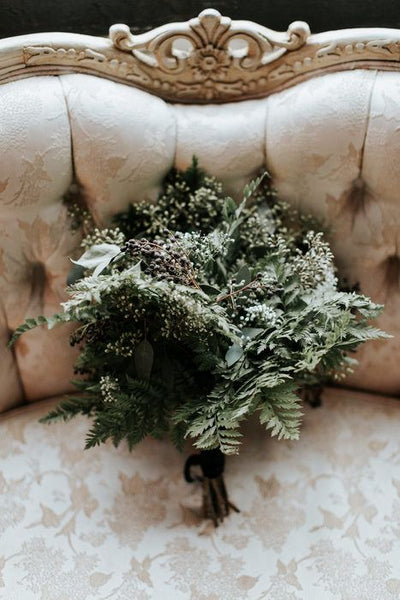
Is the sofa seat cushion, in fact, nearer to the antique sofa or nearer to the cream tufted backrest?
the antique sofa

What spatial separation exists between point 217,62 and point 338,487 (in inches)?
25.7

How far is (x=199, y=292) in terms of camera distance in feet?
2.43

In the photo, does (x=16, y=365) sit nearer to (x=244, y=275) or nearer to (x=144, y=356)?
(x=144, y=356)

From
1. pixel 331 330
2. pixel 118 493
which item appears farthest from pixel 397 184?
pixel 118 493

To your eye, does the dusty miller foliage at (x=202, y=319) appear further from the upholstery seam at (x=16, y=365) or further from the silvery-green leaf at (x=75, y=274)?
the upholstery seam at (x=16, y=365)

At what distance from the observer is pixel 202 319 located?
74 centimetres

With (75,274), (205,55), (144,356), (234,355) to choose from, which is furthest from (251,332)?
(205,55)

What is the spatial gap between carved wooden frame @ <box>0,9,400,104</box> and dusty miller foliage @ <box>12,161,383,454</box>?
0.46 feet

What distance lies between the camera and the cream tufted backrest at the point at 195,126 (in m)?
0.86

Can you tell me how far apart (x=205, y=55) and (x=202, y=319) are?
0.39 m

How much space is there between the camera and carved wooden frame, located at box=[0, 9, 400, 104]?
861 mm

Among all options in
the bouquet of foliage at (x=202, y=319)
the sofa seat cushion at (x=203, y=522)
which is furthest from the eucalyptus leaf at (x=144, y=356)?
the sofa seat cushion at (x=203, y=522)

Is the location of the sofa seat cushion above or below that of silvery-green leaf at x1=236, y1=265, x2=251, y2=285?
below

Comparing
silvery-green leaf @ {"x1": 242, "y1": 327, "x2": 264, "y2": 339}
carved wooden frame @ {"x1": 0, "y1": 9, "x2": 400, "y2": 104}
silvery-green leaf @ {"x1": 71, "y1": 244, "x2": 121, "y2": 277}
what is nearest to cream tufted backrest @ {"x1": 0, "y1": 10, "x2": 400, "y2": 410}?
carved wooden frame @ {"x1": 0, "y1": 9, "x2": 400, "y2": 104}
